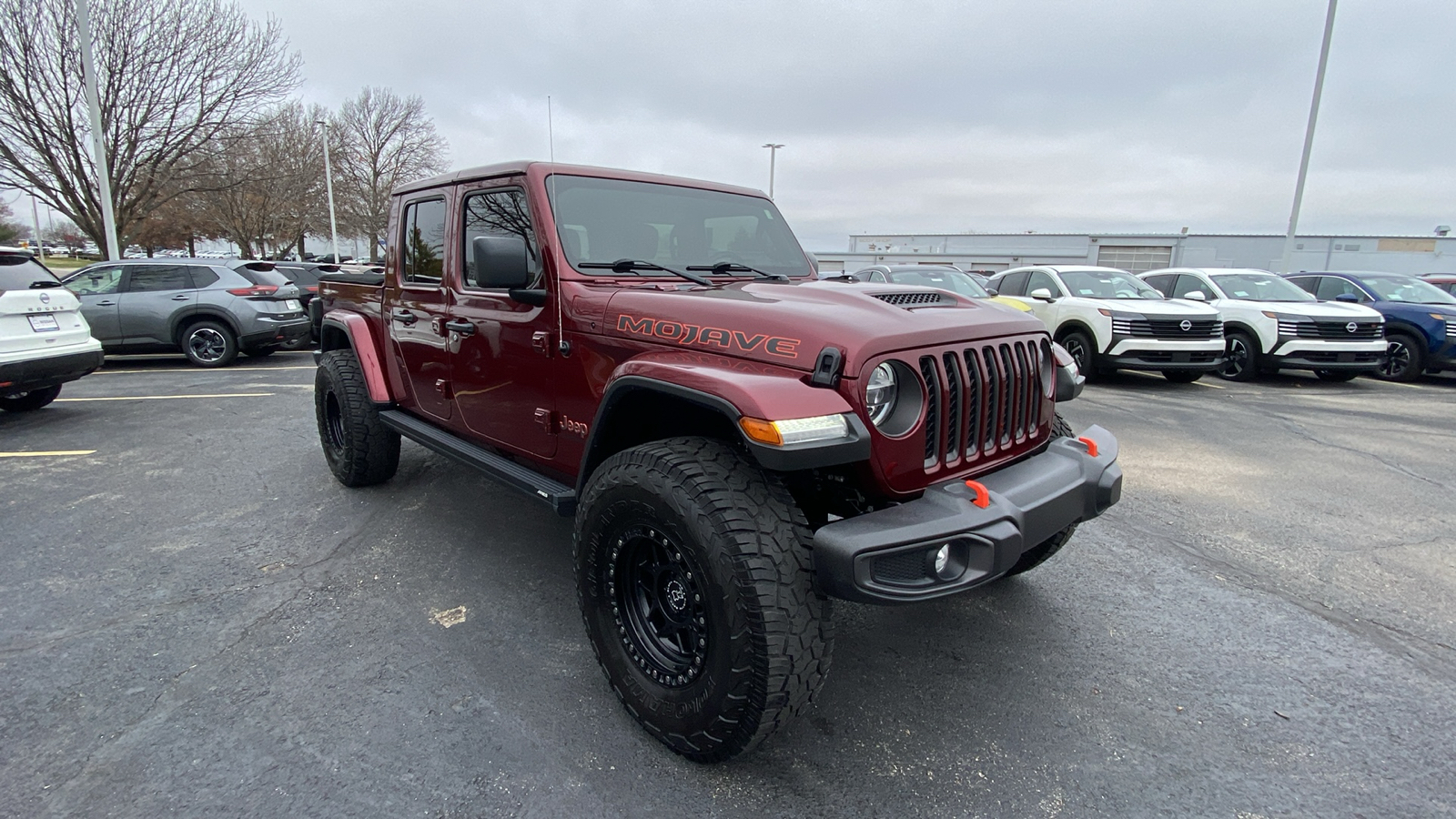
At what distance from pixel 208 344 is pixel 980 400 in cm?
1173

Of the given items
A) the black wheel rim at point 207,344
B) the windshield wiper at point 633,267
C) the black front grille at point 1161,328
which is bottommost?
the black wheel rim at point 207,344

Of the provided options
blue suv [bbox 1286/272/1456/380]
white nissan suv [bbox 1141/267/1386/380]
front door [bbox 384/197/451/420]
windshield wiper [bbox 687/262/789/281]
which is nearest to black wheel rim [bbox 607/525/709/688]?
windshield wiper [bbox 687/262/789/281]

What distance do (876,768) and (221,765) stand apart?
6.76 ft

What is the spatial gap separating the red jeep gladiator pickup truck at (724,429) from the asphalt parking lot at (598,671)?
375 mm

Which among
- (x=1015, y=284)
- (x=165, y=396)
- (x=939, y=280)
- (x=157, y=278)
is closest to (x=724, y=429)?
(x=165, y=396)

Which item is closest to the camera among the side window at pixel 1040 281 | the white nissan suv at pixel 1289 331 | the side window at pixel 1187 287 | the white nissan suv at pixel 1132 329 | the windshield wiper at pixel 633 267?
the windshield wiper at pixel 633 267

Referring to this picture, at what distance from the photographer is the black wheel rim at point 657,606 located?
2.19 m

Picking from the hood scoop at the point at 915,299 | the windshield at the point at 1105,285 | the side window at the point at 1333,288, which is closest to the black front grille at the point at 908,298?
the hood scoop at the point at 915,299

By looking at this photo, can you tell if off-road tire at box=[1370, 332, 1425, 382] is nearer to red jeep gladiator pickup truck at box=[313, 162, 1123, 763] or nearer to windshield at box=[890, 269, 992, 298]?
windshield at box=[890, 269, 992, 298]

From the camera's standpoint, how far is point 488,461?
3363 millimetres

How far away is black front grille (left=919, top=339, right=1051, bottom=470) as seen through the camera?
2266mm

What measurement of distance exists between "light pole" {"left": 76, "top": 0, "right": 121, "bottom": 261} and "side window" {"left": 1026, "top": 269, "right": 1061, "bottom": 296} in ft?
56.4

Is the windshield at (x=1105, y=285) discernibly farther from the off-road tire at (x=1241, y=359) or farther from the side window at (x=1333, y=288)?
the side window at (x=1333, y=288)

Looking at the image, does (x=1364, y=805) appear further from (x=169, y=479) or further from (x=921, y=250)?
(x=921, y=250)
